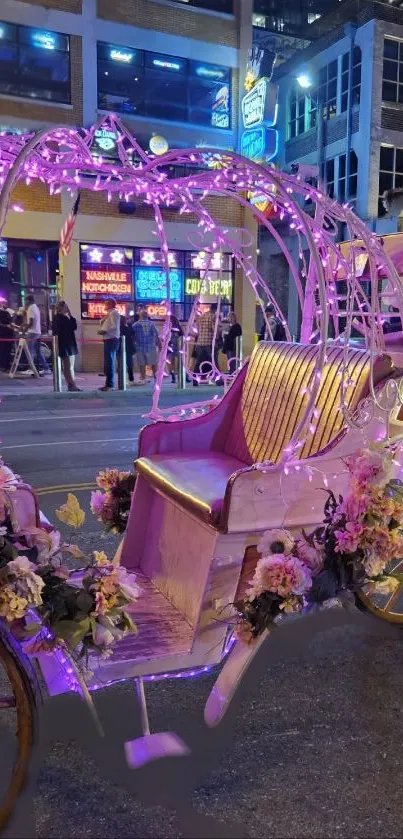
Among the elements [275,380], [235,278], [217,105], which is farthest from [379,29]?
[275,380]

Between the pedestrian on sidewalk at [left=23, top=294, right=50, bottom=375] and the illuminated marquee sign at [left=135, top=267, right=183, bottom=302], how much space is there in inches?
106

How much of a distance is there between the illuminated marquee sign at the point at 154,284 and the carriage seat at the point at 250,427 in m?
13.2

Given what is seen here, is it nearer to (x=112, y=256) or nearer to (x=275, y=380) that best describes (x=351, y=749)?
(x=275, y=380)

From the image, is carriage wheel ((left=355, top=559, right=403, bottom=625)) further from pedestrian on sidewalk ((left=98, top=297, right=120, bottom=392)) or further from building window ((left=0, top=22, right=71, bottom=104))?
building window ((left=0, top=22, right=71, bottom=104))

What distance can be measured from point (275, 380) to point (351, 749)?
200 cm

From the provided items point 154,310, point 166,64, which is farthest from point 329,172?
point 154,310

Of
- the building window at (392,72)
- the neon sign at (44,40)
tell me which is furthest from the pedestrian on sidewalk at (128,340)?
the building window at (392,72)

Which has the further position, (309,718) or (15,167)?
(309,718)

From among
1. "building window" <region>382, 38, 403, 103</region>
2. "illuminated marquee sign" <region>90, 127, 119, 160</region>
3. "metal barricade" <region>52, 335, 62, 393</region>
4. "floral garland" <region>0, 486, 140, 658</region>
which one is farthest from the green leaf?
"building window" <region>382, 38, 403, 103</region>

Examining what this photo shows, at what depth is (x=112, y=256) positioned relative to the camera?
16.5 metres

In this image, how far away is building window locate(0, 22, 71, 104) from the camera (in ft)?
49.0

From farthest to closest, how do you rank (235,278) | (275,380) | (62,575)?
(235,278) < (275,380) < (62,575)

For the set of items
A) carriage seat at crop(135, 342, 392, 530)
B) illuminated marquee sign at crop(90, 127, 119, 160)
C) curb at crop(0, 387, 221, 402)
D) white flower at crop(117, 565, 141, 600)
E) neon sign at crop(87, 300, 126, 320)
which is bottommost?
curb at crop(0, 387, 221, 402)

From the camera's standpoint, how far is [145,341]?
14789 mm
